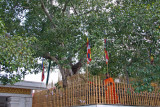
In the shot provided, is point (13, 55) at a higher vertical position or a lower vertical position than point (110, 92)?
higher

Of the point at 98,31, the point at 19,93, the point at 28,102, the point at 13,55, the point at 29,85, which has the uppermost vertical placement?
the point at 98,31

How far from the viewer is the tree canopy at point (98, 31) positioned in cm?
745

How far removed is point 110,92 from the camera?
7.37m

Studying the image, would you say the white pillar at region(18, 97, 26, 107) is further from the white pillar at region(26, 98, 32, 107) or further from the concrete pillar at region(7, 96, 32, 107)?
the white pillar at region(26, 98, 32, 107)

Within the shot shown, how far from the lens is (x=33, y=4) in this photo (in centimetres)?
966

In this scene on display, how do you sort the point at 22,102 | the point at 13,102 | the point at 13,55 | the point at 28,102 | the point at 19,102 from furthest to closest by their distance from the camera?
the point at 28,102 → the point at 22,102 → the point at 19,102 → the point at 13,102 → the point at 13,55

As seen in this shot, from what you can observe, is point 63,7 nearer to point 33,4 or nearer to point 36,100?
point 33,4

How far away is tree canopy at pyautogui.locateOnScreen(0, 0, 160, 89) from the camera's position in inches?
293

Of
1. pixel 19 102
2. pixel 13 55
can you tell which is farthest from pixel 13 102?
pixel 13 55

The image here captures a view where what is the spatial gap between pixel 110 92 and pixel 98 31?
2.08 metres

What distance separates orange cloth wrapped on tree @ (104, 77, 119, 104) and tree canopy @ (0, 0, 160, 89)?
0.77m

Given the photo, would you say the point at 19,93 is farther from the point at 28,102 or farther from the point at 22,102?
the point at 28,102

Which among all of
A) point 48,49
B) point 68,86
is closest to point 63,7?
point 48,49

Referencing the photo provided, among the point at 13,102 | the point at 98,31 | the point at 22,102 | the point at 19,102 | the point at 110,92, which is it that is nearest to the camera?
the point at 110,92
